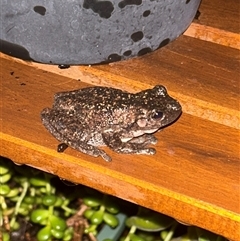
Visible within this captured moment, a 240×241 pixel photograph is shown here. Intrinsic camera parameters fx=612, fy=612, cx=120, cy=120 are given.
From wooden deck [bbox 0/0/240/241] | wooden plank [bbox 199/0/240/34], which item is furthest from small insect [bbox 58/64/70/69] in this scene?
wooden plank [bbox 199/0/240/34]

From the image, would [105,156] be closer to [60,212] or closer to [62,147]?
[62,147]

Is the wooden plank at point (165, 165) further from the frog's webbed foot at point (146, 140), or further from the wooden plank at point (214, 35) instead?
the wooden plank at point (214, 35)

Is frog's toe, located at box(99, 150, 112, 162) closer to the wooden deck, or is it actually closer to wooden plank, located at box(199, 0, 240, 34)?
the wooden deck

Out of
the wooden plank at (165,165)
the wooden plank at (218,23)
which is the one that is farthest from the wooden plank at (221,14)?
the wooden plank at (165,165)

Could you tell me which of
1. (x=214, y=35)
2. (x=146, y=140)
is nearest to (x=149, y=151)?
(x=146, y=140)

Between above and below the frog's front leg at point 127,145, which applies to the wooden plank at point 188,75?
above
